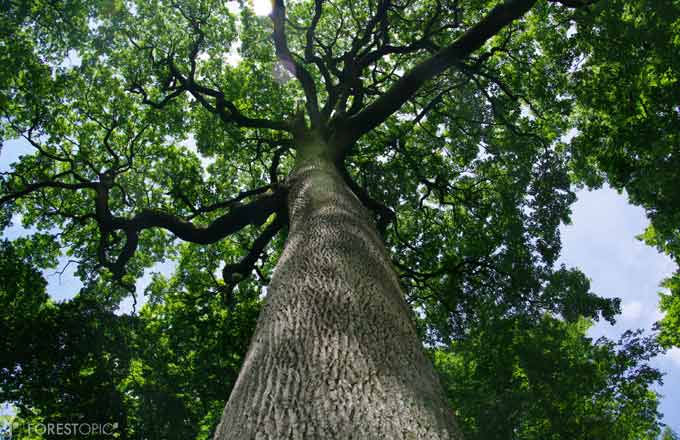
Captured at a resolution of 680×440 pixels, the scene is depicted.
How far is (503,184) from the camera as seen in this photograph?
1152 cm

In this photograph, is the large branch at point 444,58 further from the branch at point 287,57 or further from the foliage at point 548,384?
the foliage at point 548,384

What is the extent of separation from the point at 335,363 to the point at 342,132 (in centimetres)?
670

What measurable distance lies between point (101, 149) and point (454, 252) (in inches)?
437

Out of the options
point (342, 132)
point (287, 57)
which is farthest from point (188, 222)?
point (287, 57)

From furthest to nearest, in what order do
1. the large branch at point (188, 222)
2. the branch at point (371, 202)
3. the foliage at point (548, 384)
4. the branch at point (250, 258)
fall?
the foliage at point (548, 384) → the branch at point (371, 202) → the branch at point (250, 258) → the large branch at point (188, 222)

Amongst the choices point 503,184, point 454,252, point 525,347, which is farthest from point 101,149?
point 525,347

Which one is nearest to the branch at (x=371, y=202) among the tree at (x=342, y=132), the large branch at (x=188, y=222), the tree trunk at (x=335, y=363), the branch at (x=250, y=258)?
the tree at (x=342, y=132)

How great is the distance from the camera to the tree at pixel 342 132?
8.45 metres

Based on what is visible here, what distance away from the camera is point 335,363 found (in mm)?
1935

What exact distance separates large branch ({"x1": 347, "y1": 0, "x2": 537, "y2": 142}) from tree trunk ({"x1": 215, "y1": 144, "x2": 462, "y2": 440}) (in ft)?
15.4

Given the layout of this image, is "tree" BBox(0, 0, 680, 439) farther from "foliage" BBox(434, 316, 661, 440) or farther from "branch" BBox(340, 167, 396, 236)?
"foliage" BBox(434, 316, 661, 440)

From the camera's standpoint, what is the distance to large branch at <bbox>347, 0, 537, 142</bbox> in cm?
647

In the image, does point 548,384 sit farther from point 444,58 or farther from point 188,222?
point 188,222

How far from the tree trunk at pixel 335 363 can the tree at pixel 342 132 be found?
3.15 meters
